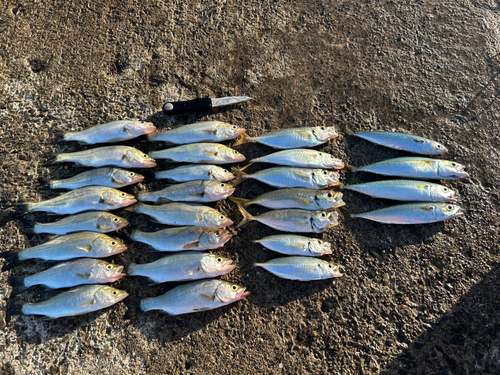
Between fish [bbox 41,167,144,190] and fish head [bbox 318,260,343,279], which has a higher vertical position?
fish [bbox 41,167,144,190]

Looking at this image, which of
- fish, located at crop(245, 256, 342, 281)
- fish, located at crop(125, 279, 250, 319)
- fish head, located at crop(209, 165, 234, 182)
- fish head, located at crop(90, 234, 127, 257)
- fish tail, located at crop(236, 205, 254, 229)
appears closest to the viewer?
fish, located at crop(125, 279, 250, 319)

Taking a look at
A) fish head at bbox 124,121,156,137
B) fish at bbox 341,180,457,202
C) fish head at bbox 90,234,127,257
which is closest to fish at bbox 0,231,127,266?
fish head at bbox 90,234,127,257

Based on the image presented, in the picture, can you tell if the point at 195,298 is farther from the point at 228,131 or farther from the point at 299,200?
the point at 228,131

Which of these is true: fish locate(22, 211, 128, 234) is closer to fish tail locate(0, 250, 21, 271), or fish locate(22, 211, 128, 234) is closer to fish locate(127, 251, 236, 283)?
fish tail locate(0, 250, 21, 271)

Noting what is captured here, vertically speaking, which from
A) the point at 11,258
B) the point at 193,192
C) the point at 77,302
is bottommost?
the point at 77,302

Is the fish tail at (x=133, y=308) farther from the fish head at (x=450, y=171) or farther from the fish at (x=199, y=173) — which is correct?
the fish head at (x=450, y=171)

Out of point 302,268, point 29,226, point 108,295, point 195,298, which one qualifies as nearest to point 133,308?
point 108,295

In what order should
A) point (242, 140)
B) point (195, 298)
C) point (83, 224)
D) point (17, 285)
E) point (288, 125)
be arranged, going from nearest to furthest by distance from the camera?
point (195, 298) → point (17, 285) → point (83, 224) → point (242, 140) → point (288, 125)
